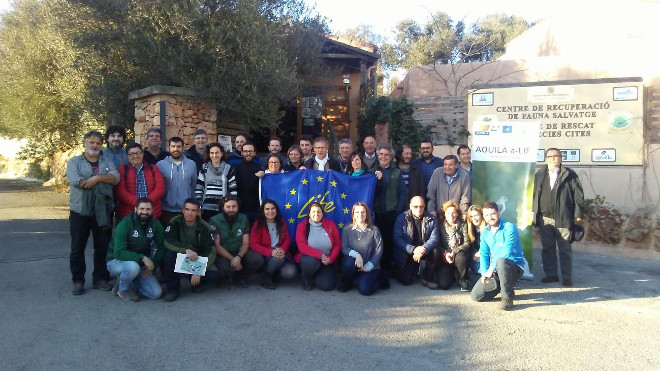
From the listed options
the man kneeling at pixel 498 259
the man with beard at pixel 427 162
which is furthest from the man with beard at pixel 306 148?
the man kneeling at pixel 498 259

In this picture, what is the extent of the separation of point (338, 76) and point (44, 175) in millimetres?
15540

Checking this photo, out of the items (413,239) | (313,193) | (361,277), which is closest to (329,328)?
(361,277)

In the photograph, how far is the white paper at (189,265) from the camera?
5746 mm

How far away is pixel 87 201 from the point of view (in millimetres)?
5809

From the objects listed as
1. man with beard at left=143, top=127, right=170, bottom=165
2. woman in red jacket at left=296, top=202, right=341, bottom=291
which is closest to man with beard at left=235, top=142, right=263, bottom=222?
woman in red jacket at left=296, top=202, right=341, bottom=291

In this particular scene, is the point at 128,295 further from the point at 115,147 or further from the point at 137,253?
the point at 115,147

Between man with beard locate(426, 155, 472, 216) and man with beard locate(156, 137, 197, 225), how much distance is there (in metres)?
3.12

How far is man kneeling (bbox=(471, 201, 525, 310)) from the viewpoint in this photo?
18.0 feet

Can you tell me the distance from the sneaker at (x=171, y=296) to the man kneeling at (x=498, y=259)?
3297mm

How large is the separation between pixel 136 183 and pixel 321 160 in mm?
2417

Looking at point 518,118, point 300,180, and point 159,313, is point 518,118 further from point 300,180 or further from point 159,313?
point 159,313

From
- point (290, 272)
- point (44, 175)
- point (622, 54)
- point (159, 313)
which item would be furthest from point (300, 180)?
point (44, 175)

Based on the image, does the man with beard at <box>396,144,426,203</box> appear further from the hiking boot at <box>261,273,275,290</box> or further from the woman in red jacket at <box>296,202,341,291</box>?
the hiking boot at <box>261,273,275,290</box>

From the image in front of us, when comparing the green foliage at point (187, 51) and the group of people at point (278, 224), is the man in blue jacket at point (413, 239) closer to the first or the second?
the group of people at point (278, 224)
